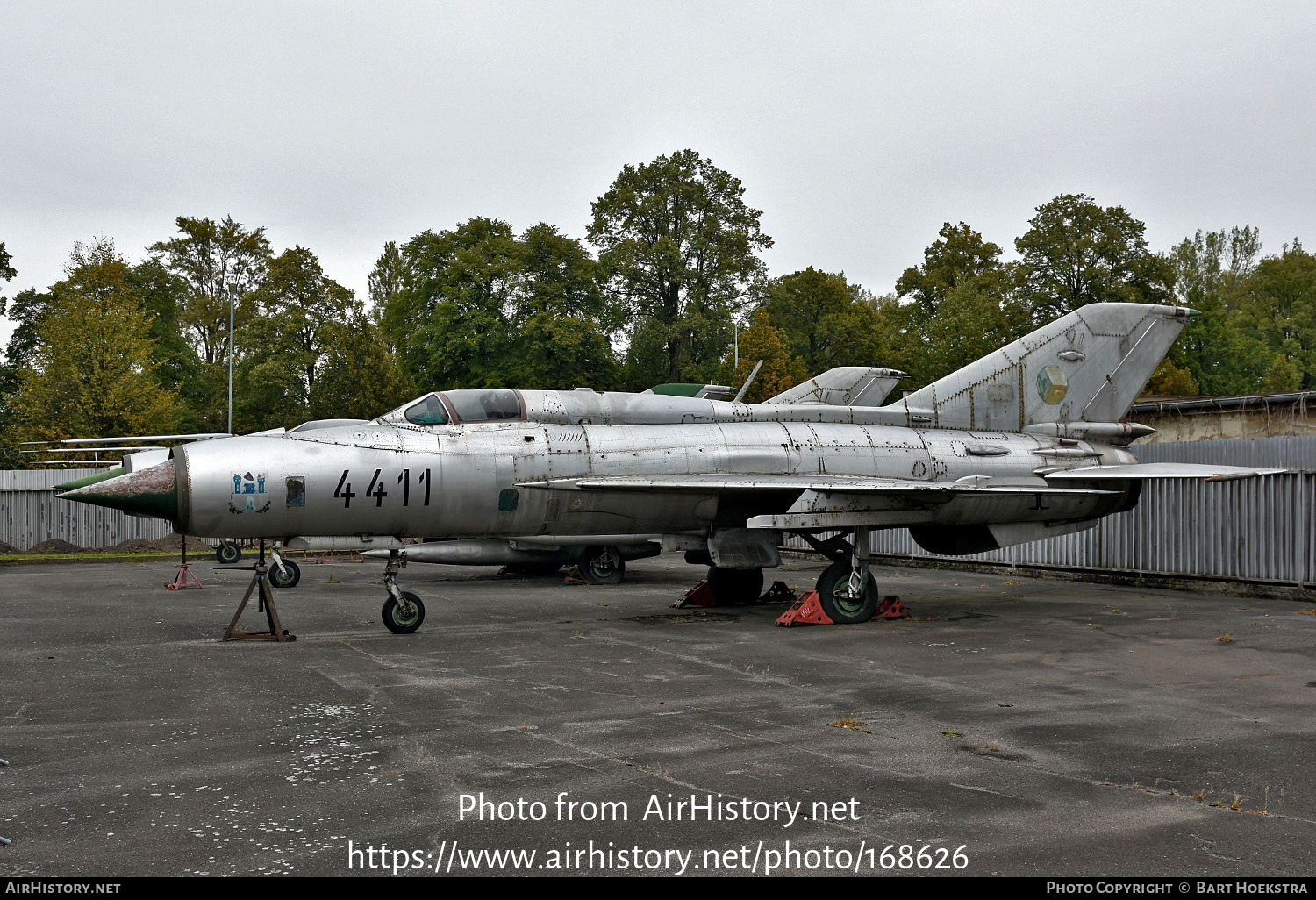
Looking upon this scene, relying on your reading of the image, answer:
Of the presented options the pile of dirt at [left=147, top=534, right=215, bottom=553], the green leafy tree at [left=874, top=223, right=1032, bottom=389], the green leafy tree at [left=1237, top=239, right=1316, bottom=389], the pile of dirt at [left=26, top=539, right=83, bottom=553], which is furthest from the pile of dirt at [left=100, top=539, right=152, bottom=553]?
the green leafy tree at [left=1237, top=239, right=1316, bottom=389]

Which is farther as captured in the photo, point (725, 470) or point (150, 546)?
point (150, 546)

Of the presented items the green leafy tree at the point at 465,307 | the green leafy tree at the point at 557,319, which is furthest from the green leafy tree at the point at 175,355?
the green leafy tree at the point at 557,319

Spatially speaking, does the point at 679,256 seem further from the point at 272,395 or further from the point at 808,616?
the point at 808,616

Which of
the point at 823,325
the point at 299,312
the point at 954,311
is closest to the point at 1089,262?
the point at 954,311

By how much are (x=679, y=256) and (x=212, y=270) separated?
116ft

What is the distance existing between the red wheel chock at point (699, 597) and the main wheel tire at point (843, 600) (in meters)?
2.57

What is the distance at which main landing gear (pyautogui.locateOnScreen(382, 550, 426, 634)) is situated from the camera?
40.0 ft

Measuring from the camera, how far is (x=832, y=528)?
43.9 ft

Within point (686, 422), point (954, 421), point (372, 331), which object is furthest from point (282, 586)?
point (372, 331)

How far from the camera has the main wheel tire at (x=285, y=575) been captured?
18744 mm

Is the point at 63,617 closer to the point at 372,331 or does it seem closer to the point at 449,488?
the point at 449,488

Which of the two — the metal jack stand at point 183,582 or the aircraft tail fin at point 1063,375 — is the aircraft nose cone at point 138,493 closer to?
the metal jack stand at point 183,582

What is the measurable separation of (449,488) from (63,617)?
22.2 ft

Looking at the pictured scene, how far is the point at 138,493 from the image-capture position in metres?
10.4
